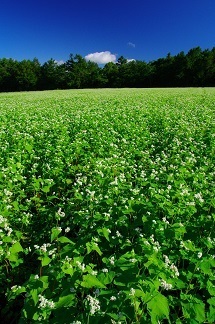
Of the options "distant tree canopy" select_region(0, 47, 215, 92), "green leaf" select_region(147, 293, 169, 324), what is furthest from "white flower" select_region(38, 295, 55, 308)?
"distant tree canopy" select_region(0, 47, 215, 92)

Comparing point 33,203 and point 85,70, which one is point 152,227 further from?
point 85,70

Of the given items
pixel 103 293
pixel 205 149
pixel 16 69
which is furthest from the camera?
pixel 16 69

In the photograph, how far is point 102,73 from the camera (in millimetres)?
109250

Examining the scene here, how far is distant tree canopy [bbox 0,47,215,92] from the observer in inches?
3755

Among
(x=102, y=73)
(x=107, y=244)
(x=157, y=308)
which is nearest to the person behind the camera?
(x=157, y=308)

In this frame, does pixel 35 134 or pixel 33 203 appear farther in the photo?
pixel 35 134

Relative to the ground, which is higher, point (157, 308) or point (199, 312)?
point (157, 308)

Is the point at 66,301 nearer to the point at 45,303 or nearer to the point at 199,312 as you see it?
the point at 45,303

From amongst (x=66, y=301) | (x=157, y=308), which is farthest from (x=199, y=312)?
(x=66, y=301)

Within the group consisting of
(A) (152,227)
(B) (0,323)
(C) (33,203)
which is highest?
(A) (152,227)

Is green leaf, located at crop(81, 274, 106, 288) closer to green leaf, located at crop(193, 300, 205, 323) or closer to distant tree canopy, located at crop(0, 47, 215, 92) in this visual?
green leaf, located at crop(193, 300, 205, 323)

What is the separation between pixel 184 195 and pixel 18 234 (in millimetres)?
3560

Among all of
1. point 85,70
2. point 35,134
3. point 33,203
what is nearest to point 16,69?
point 85,70

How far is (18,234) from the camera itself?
217 inches
